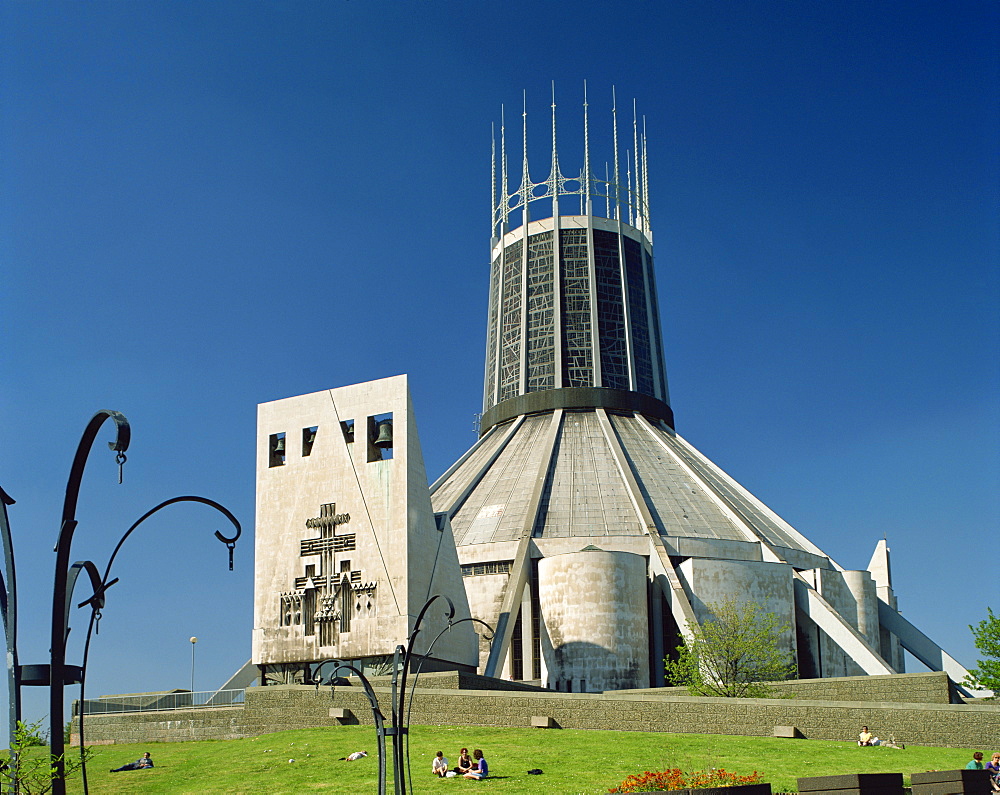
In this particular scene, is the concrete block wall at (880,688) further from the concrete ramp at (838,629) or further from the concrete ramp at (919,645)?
the concrete ramp at (919,645)

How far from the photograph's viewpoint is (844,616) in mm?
47375

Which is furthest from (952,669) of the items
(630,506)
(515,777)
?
(515,777)

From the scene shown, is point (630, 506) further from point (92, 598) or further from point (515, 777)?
point (92, 598)

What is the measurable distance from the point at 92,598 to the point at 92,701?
22.4m

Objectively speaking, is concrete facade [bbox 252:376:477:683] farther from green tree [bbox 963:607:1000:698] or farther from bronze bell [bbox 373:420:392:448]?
green tree [bbox 963:607:1000:698]

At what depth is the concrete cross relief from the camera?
38844 millimetres

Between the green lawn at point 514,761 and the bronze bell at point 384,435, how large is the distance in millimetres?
12334

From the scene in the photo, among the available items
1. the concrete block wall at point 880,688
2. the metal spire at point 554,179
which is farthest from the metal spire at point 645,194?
the concrete block wall at point 880,688

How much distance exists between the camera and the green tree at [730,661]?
1373 inches

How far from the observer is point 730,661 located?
120ft

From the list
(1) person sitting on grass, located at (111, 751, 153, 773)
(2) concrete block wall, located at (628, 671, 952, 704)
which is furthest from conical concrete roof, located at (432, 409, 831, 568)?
(1) person sitting on grass, located at (111, 751, 153, 773)

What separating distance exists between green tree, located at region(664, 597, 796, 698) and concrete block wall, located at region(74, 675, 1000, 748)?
5571 mm

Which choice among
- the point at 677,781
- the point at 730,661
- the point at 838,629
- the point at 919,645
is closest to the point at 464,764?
the point at 677,781

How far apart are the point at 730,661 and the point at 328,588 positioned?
518 inches
